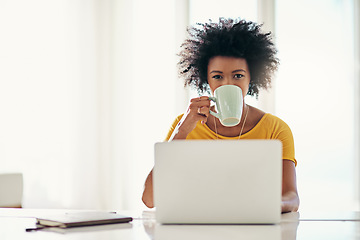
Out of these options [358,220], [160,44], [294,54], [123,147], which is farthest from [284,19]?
[358,220]

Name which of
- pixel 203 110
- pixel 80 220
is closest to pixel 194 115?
pixel 203 110

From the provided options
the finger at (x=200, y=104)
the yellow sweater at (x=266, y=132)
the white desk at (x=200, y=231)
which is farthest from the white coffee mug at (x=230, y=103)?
the yellow sweater at (x=266, y=132)

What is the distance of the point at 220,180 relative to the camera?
0.87 meters

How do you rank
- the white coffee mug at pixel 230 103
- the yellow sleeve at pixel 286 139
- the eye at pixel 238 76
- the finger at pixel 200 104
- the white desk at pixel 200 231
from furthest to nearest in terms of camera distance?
the eye at pixel 238 76
the yellow sleeve at pixel 286 139
the finger at pixel 200 104
the white coffee mug at pixel 230 103
the white desk at pixel 200 231


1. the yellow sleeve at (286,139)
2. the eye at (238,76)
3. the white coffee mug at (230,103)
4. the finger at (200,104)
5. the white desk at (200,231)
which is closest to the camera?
the white desk at (200,231)

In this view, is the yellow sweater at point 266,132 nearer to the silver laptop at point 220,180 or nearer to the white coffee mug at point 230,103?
the white coffee mug at point 230,103

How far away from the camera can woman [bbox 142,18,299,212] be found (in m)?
1.70

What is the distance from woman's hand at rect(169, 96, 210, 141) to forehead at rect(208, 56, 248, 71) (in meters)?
0.25

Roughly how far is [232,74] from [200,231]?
1.04 m

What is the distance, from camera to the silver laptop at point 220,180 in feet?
2.85

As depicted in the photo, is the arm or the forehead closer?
the arm

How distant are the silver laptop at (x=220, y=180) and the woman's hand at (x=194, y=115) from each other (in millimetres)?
720

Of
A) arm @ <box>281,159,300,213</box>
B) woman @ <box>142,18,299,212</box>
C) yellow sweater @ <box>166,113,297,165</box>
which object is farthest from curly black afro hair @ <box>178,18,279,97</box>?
arm @ <box>281,159,300,213</box>

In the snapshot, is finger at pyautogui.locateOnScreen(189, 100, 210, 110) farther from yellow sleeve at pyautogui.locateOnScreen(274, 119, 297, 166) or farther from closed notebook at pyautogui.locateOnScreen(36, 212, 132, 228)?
closed notebook at pyautogui.locateOnScreen(36, 212, 132, 228)
